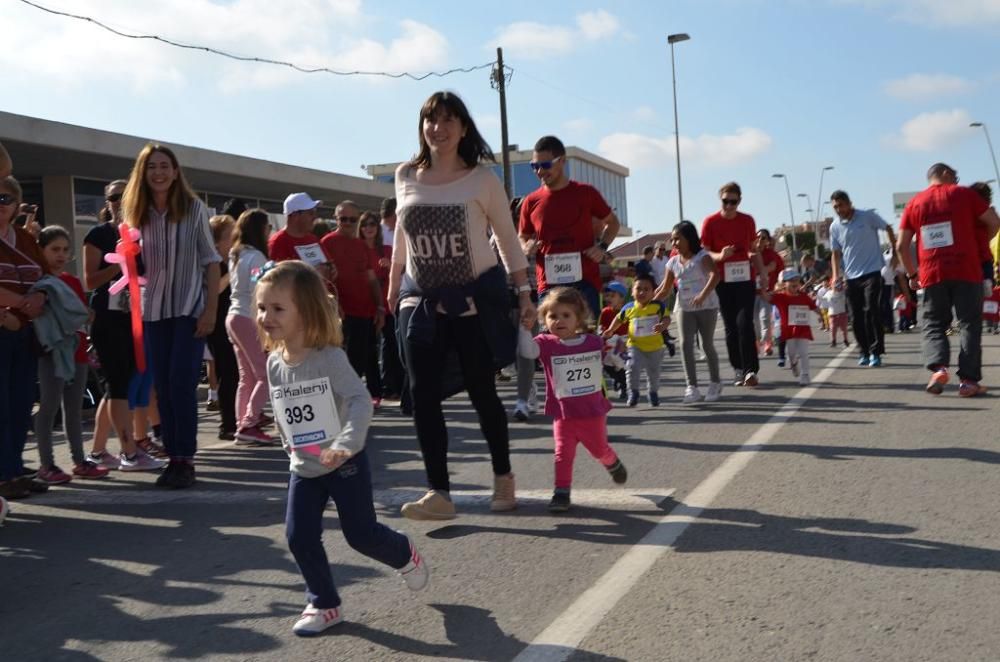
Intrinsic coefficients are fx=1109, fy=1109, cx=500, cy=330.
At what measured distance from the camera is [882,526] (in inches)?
187

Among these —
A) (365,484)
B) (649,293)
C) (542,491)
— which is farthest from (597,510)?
(649,293)

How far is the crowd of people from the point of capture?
386cm

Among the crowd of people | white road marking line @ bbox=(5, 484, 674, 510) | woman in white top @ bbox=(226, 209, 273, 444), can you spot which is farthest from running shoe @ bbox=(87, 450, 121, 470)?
woman in white top @ bbox=(226, 209, 273, 444)

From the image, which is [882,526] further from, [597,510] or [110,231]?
[110,231]

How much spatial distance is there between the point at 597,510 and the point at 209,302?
2.88m

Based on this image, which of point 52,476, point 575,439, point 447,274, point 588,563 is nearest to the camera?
point 588,563

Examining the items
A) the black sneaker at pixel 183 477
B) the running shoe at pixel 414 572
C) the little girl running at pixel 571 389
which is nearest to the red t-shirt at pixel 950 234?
the little girl running at pixel 571 389

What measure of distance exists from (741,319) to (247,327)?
16.6ft

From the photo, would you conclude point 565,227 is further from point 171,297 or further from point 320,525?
point 320,525

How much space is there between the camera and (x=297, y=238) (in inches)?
360

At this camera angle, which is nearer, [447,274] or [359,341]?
[447,274]

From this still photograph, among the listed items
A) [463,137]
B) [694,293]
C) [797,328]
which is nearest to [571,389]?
[463,137]

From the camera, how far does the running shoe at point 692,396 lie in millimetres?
9859

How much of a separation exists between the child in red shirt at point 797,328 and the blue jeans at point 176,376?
661 centimetres
